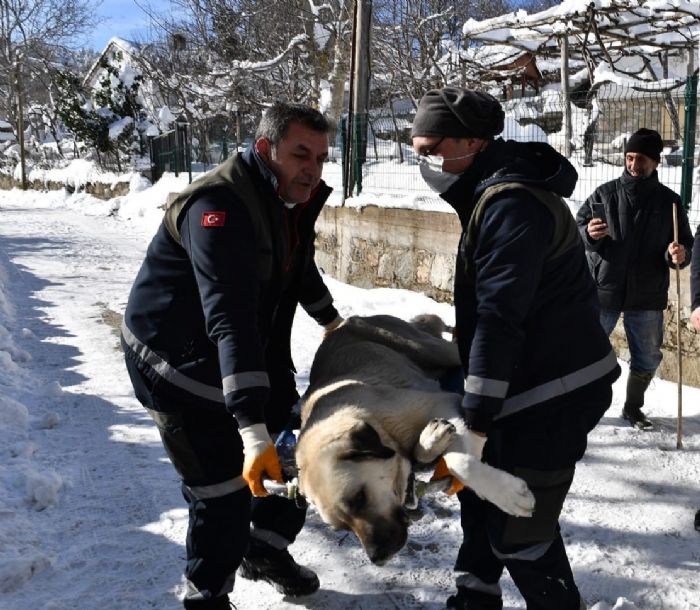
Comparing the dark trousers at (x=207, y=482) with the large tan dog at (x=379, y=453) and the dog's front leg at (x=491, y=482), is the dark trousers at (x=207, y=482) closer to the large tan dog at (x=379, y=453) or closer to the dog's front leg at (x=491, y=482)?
the large tan dog at (x=379, y=453)

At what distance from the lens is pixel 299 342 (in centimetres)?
710

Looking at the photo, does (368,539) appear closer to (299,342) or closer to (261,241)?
(261,241)

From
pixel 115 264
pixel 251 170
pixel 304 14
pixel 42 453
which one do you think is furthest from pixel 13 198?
pixel 251 170

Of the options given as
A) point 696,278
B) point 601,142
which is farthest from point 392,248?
point 696,278

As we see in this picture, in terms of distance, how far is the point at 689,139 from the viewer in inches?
243

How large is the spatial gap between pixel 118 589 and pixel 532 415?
208 centimetres

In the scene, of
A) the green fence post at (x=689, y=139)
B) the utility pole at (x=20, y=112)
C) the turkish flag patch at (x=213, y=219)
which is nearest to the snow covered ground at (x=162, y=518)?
the turkish flag patch at (x=213, y=219)

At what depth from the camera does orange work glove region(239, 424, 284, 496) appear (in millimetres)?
2238

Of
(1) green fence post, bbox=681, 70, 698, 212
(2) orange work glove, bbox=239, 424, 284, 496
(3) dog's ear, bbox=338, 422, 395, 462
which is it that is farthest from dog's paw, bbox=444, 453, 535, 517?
(1) green fence post, bbox=681, 70, 698, 212

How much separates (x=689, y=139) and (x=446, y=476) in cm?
516

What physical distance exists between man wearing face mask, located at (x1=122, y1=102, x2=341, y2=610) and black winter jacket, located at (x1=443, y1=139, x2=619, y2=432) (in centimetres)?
67

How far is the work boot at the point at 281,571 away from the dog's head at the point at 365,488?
91 cm

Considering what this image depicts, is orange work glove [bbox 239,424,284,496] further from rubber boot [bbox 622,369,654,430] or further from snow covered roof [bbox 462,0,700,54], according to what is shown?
snow covered roof [bbox 462,0,700,54]

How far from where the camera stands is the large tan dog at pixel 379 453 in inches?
85.5
